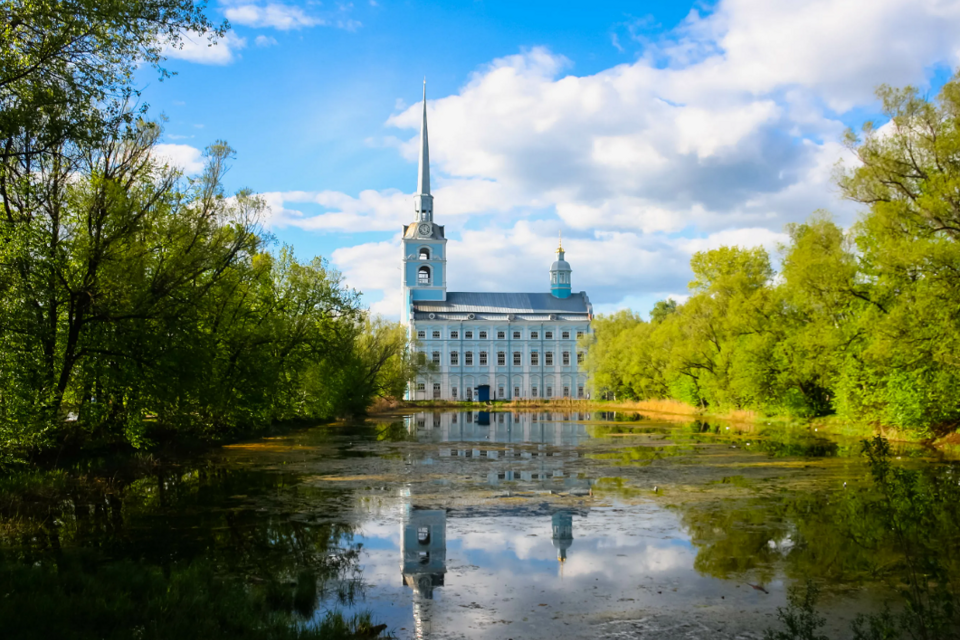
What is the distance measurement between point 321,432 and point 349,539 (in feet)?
94.9

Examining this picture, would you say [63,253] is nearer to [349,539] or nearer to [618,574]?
[349,539]

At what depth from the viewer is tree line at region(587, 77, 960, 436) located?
74.5ft

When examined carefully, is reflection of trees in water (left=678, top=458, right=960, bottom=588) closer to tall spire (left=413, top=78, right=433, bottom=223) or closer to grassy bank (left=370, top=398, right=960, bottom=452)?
grassy bank (left=370, top=398, right=960, bottom=452)

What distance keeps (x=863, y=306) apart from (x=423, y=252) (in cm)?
7818

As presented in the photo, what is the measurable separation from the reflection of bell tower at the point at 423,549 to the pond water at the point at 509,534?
4 centimetres

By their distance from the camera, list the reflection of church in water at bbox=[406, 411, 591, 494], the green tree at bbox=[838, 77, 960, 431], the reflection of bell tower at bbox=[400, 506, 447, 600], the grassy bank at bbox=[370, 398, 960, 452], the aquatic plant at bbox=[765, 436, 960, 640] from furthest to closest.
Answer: the grassy bank at bbox=[370, 398, 960, 452], the green tree at bbox=[838, 77, 960, 431], the reflection of church in water at bbox=[406, 411, 591, 494], the reflection of bell tower at bbox=[400, 506, 447, 600], the aquatic plant at bbox=[765, 436, 960, 640]

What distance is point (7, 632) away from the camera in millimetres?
6176

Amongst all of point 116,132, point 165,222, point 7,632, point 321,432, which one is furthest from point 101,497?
point 321,432

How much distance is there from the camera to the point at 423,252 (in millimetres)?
103875

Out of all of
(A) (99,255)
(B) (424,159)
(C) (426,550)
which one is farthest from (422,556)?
(B) (424,159)

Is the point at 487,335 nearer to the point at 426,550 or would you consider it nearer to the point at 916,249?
the point at 916,249

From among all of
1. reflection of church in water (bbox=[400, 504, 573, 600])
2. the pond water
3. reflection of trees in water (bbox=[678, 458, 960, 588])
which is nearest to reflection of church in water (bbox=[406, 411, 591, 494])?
the pond water

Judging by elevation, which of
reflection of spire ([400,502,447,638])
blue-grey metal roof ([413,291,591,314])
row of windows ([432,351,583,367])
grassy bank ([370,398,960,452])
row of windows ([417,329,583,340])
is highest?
blue-grey metal roof ([413,291,591,314])

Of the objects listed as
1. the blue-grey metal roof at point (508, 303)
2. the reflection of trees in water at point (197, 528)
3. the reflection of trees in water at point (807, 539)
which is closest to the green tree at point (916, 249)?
the reflection of trees in water at point (807, 539)
